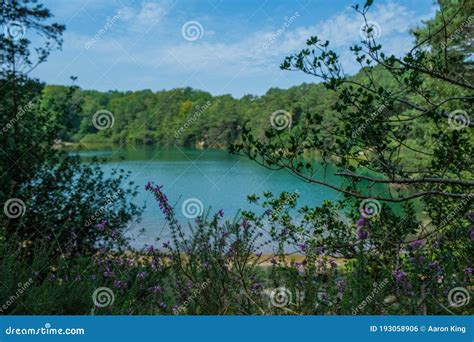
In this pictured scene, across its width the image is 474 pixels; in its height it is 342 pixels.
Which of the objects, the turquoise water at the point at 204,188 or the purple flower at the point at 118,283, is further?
the turquoise water at the point at 204,188

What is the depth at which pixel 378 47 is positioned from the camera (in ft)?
11.4

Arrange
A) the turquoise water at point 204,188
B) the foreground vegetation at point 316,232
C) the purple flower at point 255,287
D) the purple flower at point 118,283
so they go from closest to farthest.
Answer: the foreground vegetation at point 316,232, the purple flower at point 255,287, the purple flower at point 118,283, the turquoise water at point 204,188

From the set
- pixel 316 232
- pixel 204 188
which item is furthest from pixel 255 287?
pixel 204 188

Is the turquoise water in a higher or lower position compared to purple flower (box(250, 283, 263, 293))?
higher

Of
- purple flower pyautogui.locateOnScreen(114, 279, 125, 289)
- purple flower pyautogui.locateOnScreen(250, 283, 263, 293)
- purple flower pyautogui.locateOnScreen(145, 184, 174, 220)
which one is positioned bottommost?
purple flower pyautogui.locateOnScreen(114, 279, 125, 289)

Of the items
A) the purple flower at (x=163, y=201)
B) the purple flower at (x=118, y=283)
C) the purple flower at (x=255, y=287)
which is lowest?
the purple flower at (x=118, y=283)

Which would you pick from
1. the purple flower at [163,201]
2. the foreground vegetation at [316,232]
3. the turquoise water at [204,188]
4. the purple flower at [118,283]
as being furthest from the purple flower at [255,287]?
the turquoise water at [204,188]

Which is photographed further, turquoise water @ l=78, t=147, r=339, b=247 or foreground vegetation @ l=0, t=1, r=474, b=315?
turquoise water @ l=78, t=147, r=339, b=247

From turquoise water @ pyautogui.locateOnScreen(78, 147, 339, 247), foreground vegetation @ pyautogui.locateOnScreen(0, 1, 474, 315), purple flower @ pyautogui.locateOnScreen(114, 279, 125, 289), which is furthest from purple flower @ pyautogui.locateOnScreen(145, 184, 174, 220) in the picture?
turquoise water @ pyautogui.locateOnScreen(78, 147, 339, 247)

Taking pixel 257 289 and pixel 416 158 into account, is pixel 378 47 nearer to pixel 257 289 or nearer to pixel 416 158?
pixel 257 289

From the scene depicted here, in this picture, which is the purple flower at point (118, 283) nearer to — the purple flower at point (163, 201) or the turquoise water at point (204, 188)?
the purple flower at point (163, 201)

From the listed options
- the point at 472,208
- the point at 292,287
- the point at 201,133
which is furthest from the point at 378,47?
the point at 201,133

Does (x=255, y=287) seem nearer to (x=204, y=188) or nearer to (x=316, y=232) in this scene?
(x=316, y=232)

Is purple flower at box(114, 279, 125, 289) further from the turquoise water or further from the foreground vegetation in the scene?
the turquoise water
